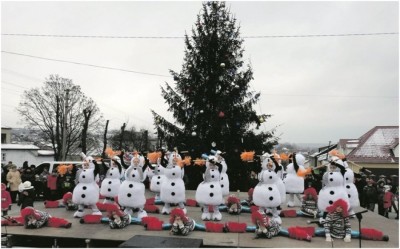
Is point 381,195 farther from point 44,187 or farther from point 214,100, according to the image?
point 44,187

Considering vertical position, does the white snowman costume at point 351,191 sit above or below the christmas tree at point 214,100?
below

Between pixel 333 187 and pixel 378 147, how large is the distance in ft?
71.9

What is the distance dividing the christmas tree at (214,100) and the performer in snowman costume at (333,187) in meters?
7.53

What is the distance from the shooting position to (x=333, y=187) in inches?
428

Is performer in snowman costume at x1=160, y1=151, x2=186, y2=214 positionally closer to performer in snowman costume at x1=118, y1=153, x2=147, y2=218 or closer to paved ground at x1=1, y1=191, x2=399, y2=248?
performer in snowman costume at x1=118, y1=153, x2=147, y2=218

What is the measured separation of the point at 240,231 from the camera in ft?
33.5

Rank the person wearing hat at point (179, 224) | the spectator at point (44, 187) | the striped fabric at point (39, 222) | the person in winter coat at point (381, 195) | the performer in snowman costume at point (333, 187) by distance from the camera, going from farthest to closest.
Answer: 1. the spectator at point (44, 187)
2. the person in winter coat at point (381, 195)
3. the performer in snowman costume at point (333, 187)
4. the striped fabric at point (39, 222)
5. the person wearing hat at point (179, 224)

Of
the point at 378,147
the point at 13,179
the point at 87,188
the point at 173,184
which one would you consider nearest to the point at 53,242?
the point at 87,188

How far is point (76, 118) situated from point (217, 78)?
24.3m

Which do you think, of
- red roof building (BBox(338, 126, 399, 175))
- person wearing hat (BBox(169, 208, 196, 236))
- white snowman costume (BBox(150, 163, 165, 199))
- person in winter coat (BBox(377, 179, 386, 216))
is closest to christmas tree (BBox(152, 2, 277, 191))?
white snowman costume (BBox(150, 163, 165, 199))

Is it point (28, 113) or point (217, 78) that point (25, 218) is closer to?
point (217, 78)

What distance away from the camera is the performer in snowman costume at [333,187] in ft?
35.2

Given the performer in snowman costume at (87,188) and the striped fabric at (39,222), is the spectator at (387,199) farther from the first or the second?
the striped fabric at (39,222)

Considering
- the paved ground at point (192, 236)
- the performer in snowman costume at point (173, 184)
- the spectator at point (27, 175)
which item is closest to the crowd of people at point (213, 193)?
the performer in snowman costume at point (173, 184)
